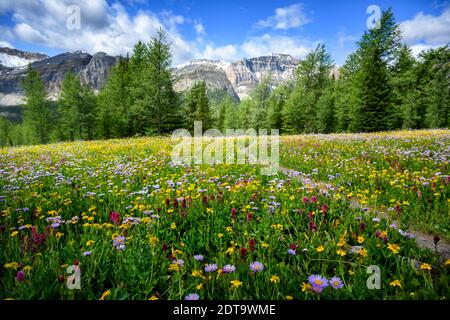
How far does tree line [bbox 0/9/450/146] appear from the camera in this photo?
2838cm

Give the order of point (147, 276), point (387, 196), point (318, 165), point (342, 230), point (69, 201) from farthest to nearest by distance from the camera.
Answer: point (318, 165), point (387, 196), point (69, 201), point (342, 230), point (147, 276)

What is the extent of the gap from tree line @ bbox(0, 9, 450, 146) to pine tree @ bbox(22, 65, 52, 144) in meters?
0.16

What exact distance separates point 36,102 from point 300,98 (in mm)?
50395

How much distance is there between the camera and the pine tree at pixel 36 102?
150 ft

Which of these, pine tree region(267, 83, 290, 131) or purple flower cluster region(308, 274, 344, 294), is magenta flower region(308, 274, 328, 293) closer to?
purple flower cluster region(308, 274, 344, 294)

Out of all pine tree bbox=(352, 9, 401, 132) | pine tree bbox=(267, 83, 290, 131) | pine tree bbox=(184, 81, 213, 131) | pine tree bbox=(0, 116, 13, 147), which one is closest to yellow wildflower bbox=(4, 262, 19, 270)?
pine tree bbox=(352, 9, 401, 132)

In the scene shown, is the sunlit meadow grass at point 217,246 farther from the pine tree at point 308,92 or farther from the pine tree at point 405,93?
the pine tree at point 308,92

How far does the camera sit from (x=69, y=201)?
4.44 m

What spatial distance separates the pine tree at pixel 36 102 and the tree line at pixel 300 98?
0.16 m

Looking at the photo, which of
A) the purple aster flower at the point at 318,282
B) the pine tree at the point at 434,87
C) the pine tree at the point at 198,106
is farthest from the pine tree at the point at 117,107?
the pine tree at the point at 434,87

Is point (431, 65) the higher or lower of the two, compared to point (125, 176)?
higher
